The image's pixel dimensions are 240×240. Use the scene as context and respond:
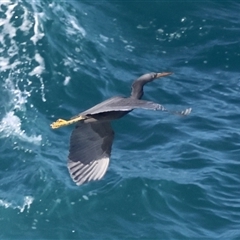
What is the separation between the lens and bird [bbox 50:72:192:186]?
921cm

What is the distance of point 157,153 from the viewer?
46.8ft

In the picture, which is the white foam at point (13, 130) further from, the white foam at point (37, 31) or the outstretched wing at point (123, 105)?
the outstretched wing at point (123, 105)

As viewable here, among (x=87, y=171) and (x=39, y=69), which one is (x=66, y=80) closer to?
(x=39, y=69)

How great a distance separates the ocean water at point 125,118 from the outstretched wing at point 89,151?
3027mm

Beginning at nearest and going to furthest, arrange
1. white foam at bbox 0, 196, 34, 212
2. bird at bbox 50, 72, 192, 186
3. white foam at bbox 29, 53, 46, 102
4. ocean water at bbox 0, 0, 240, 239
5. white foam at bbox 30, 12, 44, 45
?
bird at bbox 50, 72, 192, 186, ocean water at bbox 0, 0, 240, 239, white foam at bbox 0, 196, 34, 212, white foam at bbox 29, 53, 46, 102, white foam at bbox 30, 12, 44, 45

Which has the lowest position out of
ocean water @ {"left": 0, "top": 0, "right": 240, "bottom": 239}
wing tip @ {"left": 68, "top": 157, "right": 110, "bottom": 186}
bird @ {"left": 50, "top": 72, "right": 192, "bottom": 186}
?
ocean water @ {"left": 0, "top": 0, "right": 240, "bottom": 239}

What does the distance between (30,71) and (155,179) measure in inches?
148

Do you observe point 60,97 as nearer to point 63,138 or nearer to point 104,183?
point 63,138

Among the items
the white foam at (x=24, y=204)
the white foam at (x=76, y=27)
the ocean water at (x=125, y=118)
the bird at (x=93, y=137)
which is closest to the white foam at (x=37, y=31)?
the ocean water at (x=125, y=118)

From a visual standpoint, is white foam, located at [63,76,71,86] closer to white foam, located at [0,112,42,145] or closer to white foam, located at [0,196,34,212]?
white foam, located at [0,112,42,145]

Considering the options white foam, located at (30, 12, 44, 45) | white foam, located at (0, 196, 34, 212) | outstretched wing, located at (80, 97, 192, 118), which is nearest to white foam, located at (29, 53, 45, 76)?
white foam, located at (30, 12, 44, 45)

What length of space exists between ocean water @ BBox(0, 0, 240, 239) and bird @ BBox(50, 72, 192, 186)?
305cm

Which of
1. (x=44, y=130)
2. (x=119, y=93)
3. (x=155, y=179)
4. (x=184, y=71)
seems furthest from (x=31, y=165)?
(x=184, y=71)

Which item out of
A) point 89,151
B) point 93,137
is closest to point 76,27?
point 93,137
